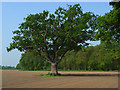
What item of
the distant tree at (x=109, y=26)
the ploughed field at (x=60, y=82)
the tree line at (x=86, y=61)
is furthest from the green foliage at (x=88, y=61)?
the ploughed field at (x=60, y=82)

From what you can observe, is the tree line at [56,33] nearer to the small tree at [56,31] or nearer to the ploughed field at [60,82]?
the small tree at [56,31]

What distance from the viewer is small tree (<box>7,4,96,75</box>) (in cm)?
4084

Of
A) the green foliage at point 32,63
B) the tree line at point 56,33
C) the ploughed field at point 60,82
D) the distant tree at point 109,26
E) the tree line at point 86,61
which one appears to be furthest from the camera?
the green foliage at point 32,63

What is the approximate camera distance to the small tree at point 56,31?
134 feet

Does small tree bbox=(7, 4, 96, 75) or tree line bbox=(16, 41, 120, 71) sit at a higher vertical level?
small tree bbox=(7, 4, 96, 75)

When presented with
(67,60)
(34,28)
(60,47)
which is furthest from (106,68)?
(34,28)

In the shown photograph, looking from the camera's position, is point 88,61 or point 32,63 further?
point 32,63

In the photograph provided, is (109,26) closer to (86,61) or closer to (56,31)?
(56,31)

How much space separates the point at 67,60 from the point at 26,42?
70.4m

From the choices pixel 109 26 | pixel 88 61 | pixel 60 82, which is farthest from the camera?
pixel 88 61

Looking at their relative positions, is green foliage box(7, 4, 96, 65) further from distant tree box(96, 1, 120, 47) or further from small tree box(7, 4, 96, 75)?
distant tree box(96, 1, 120, 47)

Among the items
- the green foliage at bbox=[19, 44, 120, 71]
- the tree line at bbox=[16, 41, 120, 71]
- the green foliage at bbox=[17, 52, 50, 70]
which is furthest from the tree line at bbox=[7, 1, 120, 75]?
the green foliage at bbox=[17, 52, 50, 70]

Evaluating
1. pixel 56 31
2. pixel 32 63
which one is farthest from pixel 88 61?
pixel 56 31

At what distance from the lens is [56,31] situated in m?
42.7
